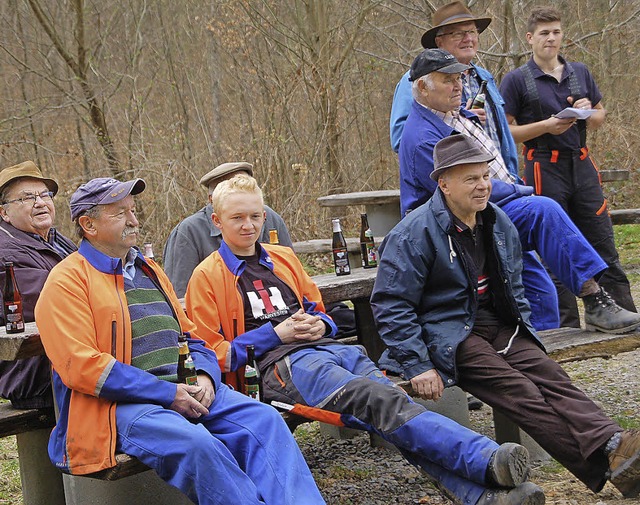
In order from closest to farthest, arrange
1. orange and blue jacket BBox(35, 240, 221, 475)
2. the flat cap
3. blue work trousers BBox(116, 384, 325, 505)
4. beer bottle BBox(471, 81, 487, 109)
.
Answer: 1. blue work trousers BBox(116, 384, 325, 505)
2. orange and blue jacket BBox(35, 240, 221, 475)
3. the flat cap
4. beer bottle BBox(471, 81, 487, 109)

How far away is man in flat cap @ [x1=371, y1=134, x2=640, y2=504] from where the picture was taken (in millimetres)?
4336

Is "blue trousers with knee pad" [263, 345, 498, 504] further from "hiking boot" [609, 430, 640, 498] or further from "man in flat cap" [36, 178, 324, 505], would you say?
"hiking boot" [609, 430, 640, 498]

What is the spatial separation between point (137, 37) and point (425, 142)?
9498 mm

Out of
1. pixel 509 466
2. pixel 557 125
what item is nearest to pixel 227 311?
pixel 509 466

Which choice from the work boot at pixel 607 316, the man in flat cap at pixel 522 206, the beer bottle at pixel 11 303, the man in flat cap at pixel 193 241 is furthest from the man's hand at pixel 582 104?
the beer bottle at pixel 11 303

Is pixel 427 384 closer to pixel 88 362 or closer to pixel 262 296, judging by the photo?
pixel 262 296

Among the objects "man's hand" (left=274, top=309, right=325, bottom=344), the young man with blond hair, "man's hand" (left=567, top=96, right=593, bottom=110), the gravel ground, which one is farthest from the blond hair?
"man's hand" (left=567, top=96, right=593, bottom=110)

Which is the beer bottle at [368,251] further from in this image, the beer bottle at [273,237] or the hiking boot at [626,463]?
the hiking boot at [626,463]

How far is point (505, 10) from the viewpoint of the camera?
13.0 metres

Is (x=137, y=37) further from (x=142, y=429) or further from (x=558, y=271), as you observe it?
(x=142, y=429)

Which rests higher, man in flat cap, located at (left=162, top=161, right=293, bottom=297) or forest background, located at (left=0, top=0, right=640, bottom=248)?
forest background, located at (left=0, top=0, right=640, bottom=248)

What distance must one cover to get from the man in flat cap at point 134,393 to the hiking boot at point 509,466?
0.74 m

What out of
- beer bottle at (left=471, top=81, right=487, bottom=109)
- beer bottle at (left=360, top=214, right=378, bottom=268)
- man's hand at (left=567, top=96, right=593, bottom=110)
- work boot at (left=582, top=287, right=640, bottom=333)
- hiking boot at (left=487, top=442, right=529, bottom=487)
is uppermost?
beer bottle at (left=471, top=81, right=487, bottom=109)

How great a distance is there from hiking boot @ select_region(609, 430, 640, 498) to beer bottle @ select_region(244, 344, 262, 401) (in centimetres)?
166
